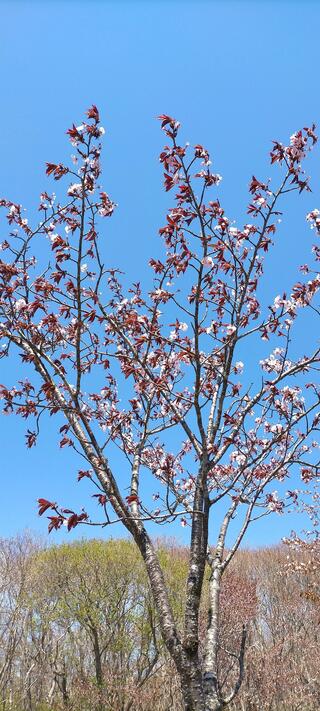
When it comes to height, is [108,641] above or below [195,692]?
above

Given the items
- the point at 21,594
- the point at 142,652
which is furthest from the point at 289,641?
the point at 21,594

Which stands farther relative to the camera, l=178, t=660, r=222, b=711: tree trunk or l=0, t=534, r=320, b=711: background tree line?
l=0, t=534, r=320, b=711: background tree line

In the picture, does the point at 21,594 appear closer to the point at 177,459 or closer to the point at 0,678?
the point at 0,678

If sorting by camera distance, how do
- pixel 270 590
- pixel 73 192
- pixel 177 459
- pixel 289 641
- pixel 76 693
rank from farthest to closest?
pixel 270 590 → pixel 289 641 → pixel 76 693 → pixel 177 459 → pixel 73 192

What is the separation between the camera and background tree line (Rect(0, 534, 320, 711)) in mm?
15555

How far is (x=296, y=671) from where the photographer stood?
695 inches

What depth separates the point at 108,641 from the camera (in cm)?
1561

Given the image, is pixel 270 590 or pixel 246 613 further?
pixel 270 590

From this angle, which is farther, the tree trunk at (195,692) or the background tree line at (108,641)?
the background tree line at (108,641)

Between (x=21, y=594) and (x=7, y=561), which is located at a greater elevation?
(x=7, y=561)

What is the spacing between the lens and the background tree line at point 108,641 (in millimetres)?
15555

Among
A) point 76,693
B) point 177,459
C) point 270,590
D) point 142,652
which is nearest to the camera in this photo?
point 177,459

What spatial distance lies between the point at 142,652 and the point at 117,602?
1.84 metres

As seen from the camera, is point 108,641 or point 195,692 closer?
point 195,692
